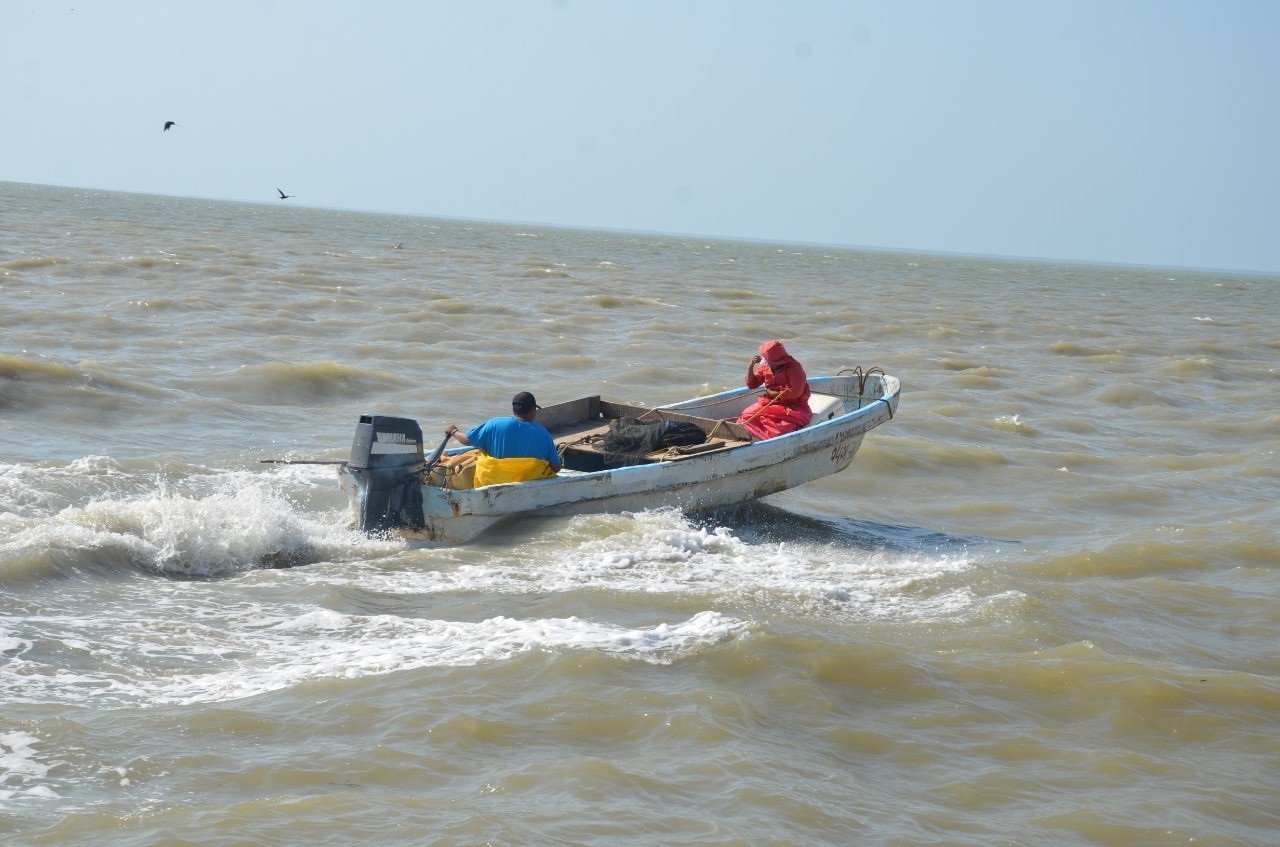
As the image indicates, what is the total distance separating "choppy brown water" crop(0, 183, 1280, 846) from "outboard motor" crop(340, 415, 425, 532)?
206 mm

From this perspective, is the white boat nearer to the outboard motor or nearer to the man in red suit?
the outboard motor

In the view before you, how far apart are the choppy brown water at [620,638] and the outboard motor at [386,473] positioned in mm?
206

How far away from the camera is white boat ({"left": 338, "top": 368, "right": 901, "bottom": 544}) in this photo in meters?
9.55

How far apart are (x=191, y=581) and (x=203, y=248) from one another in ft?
115

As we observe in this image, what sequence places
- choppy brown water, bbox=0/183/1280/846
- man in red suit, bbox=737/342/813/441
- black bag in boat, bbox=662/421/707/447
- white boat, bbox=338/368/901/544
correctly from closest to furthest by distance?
1. choppy brown water, bbox=0/183/1280/846
2. white boat, bbox=338/368/901/544
3. black bag in boat, bbox=662/421/707/447
4. man in red suit, bbox=737/342/813/441

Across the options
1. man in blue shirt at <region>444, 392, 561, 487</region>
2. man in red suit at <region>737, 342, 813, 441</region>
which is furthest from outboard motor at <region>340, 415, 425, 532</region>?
man in red suit at <region>737, 342, 813, 441</region>

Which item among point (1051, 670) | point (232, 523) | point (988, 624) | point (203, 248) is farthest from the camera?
point (203, 248)

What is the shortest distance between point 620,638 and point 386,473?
107 inches

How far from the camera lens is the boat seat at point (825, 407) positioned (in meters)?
13.0

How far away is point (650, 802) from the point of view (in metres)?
5.56

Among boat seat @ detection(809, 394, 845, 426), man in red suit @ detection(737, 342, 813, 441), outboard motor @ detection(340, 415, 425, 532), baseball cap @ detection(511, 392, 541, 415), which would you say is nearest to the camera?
outboard motor @ detection(340, 415, 425, 532)

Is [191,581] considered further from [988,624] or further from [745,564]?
[988,624]

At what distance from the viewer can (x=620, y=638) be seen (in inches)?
302

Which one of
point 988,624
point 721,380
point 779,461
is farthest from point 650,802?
point 721,380
